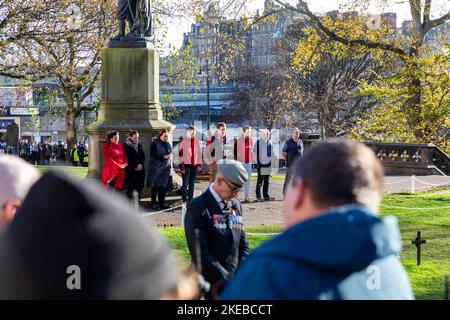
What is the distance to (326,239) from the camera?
2.61 meters

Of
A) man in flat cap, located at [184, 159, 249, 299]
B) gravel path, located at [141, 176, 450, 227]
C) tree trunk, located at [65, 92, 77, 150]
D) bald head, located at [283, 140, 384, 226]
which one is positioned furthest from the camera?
tree trunk, located at [65, 92, 77, 150]

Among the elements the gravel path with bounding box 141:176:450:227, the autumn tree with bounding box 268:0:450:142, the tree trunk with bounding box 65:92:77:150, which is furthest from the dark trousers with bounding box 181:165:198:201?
the tree trunk with bounding box 65:92:77:150

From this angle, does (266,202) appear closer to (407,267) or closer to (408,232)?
(408,232)

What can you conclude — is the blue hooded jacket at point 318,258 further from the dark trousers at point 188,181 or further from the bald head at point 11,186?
the dark trousers at point 188,181

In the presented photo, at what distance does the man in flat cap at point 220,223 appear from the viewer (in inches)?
255

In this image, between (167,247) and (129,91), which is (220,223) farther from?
(129,91)

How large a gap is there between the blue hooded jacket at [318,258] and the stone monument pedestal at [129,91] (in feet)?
52.1

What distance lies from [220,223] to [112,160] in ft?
33.4

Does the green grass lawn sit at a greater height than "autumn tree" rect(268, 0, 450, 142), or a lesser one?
lesser

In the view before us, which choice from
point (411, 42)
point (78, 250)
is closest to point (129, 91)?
point (78, 250)

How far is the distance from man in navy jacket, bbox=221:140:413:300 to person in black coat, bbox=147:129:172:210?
14257mm

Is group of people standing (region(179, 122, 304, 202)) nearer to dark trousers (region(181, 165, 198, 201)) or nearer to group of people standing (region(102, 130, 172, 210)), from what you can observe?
dark trousers (region(181, 165, 198, 201))

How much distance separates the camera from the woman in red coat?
16.5 metres
